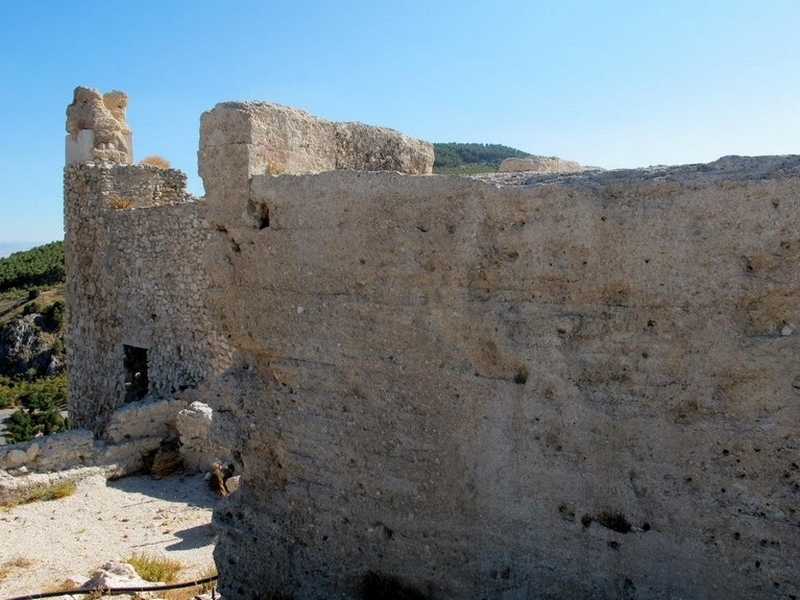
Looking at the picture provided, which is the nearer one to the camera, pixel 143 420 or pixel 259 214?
pixel 259 214

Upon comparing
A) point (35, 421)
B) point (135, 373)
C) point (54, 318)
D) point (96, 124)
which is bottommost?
point (35, 421)

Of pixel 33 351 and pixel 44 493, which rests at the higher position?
pixel 44 493

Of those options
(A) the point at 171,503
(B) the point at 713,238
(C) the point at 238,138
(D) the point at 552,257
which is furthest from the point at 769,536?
(A) the point at 171,503

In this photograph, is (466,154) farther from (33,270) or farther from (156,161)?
(33,270)

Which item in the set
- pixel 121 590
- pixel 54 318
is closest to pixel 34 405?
pixel 54 318

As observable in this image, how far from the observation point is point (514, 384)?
3.18 metres

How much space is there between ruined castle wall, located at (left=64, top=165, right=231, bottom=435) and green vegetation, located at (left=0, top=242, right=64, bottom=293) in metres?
37.8

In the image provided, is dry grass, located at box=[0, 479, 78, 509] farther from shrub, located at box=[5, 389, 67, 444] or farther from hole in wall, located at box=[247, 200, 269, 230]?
shrub, located at box=[5, 389, 67, 444]

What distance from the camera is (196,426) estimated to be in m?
9.41

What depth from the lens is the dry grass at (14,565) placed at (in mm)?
6114

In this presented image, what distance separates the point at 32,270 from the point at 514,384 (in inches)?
2131

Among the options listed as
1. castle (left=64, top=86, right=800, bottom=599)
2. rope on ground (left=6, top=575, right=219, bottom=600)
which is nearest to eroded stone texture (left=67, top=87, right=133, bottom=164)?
rope on ground (left=6, top=575, right=219, bottom=600)

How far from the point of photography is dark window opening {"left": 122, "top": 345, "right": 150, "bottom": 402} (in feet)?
39.6

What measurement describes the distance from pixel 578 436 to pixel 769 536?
0.77m
